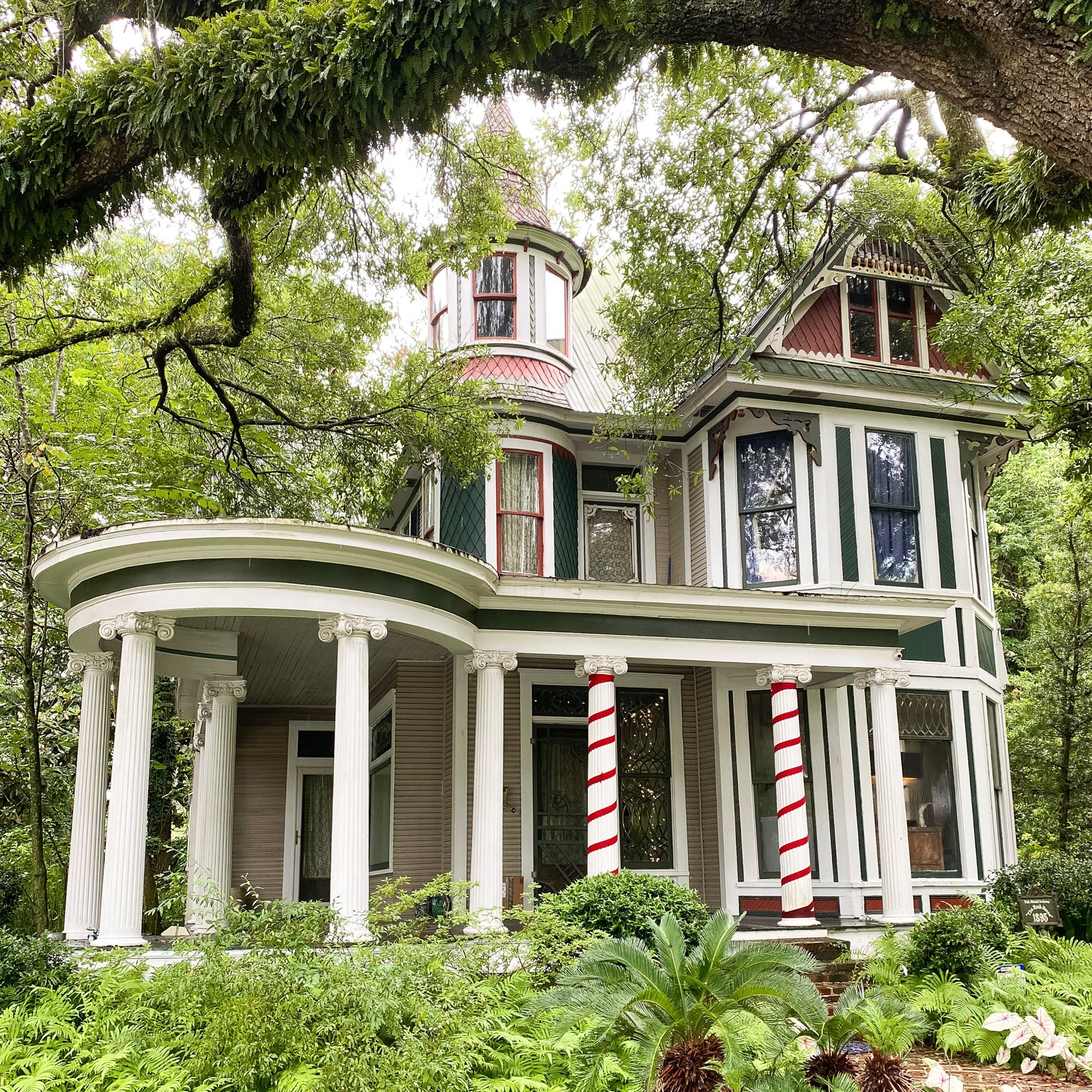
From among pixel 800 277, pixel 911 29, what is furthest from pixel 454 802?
pixel 911 29

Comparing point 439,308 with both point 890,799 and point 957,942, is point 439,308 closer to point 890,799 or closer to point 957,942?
point 890,799

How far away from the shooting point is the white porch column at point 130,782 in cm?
1074

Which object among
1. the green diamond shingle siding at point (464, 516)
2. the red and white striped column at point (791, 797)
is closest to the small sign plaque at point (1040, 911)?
the red and white striped column at point (791, 797)

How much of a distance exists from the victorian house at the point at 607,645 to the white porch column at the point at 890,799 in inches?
1.8

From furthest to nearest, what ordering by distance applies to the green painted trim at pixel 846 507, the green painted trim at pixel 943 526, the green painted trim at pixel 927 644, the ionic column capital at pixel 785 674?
the green painted trim at pixel 943 526 → the green painted trim at pixel 846 507 → the green painted trim at pixel 927 644 → the ionic column capital at pixel 785 674

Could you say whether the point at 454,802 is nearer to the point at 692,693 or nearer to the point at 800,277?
the point at 692,693

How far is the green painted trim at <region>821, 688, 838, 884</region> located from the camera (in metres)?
15.4

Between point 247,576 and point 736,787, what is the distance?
8.00 metres

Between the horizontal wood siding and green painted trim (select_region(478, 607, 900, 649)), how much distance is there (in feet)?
8.56

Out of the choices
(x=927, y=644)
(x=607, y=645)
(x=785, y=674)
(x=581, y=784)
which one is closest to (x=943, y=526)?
(x=927, y=644)

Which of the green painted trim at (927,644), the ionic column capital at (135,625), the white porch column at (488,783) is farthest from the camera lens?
the green painted trim at (927,644)

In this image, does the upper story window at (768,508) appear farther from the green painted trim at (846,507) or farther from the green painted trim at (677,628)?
the green painted trim at (677,628)

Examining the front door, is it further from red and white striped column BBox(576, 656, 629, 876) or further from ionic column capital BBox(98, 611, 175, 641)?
ionic column capital BBox(98, 611, 175, 641)

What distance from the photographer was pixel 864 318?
1770 centimetres
